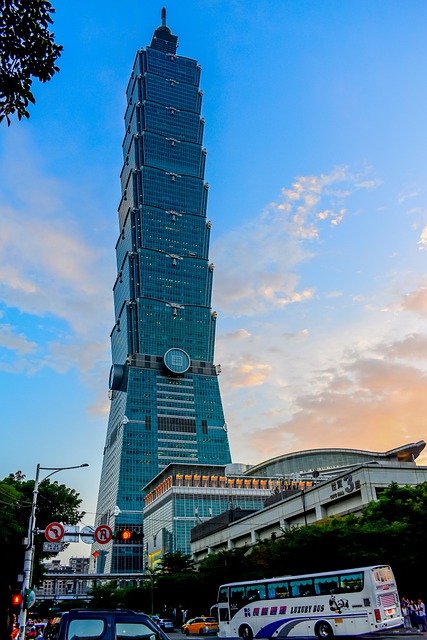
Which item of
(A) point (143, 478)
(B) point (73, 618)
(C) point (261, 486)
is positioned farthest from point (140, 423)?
(B) point (73, 618)

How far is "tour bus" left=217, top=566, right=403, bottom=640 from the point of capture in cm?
2817

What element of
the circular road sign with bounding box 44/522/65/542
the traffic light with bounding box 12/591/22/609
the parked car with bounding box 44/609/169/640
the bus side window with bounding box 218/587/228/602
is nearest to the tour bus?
the bus side window with bounding box 218/587/228/602

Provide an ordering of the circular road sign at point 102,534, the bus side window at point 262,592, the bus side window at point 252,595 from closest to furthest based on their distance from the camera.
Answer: the bus side window at point 262,592, the bus side window at point 252,595, the circular road sign at point 102,534

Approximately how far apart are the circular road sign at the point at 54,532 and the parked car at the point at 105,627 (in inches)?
777

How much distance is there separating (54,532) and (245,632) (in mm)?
14032

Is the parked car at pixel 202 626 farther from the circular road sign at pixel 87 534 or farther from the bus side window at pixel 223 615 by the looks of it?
the circular road sign at pixel 87 534

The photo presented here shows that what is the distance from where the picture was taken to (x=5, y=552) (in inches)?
1864

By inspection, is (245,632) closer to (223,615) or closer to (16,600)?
(223,615)

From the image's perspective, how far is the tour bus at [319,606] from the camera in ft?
92.4

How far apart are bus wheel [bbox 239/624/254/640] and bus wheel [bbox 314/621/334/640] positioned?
20.4ft

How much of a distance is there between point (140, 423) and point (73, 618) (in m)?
189

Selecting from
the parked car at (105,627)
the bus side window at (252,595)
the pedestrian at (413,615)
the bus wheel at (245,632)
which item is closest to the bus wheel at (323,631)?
the bus side window at (252,595)

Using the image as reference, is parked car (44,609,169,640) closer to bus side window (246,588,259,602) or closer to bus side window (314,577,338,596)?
bus side window (314,577,338,596)

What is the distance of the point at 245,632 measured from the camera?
3509cm
